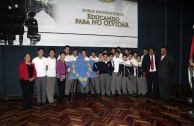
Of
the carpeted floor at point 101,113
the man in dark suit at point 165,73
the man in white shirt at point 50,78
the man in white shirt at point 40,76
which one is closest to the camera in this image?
the carpeted floor at point 101,113

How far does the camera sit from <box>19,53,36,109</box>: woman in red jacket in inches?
165

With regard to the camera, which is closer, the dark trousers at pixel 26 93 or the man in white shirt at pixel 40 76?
the dark trousers at pixel 26 93

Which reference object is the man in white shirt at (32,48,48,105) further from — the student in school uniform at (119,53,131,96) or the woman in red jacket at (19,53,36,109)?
the student in school uniform at (119,53,131,96)

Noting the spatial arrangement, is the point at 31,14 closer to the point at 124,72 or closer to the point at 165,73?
the point at 124,72

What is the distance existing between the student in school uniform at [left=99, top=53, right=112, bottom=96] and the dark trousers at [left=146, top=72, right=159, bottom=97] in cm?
126

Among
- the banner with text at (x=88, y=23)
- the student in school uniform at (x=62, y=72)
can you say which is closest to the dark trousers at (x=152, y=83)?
the banner with text at (x=88, y=23)

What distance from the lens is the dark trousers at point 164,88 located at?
194 inches

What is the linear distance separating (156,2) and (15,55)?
19.2 feet

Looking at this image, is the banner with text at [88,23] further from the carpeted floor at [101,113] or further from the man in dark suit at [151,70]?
the carpeted floor at [101,113]

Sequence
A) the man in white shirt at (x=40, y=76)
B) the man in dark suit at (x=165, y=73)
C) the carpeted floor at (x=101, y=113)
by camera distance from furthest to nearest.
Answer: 1. the man in dark suit at (x=165, y=73)
2. the man in white shirt at (x=40, y=76)
3. the carpeted floor at (x=101, y=113)

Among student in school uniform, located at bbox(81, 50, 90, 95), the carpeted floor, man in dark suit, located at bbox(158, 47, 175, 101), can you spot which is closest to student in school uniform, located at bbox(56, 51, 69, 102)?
the carpeted floor

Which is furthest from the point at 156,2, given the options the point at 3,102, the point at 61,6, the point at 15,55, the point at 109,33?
the point at 3,102

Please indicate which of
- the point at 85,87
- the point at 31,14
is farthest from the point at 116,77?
the point at 31,14

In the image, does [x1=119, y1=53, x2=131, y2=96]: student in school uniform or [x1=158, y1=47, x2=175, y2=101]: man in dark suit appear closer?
[x1=158, y1=47, x2=175, y2=101]: man in dark suit
